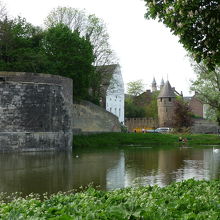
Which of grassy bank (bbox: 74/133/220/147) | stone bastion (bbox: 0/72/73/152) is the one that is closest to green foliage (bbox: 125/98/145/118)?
grassy bank (bbox: 74/133/220/147)

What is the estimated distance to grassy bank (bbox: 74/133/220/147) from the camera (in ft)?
104

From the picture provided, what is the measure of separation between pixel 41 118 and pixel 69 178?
1212 centimetres

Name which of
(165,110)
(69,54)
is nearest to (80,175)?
(69,54)

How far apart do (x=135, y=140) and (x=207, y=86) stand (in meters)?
7.64

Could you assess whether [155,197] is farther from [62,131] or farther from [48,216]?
[62,131]

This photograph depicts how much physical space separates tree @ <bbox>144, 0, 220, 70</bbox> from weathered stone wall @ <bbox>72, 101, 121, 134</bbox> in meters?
22.7

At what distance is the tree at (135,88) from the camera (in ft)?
242

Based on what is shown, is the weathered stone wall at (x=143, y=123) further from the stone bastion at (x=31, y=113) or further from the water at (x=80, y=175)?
the water at (x=80, y=175)

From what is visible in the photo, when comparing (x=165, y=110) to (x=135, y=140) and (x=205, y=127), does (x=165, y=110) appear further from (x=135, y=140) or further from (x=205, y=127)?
(x=135, y=140)

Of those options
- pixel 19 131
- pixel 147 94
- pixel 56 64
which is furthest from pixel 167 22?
pixel 147 94

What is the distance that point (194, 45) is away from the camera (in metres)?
9.60

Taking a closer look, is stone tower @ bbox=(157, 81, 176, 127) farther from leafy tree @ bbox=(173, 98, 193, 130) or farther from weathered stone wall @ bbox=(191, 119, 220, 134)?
leafy tree @ bbox=(173, 98, 193, 130)

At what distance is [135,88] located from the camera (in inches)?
2913

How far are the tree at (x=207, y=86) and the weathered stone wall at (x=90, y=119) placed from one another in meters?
8.04
